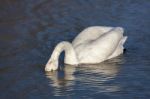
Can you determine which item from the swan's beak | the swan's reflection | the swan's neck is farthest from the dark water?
the swan's neck

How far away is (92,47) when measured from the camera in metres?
18.3

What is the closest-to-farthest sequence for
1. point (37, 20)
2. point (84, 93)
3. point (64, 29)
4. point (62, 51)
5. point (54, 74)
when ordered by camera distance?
point (84, 93), point (54, 74), point (62, 51), point (64, 29), point (37, 20)

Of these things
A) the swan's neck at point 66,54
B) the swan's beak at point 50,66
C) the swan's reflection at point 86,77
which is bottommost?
the swan's reflection at point 86,77

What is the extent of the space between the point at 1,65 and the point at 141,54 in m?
3.27

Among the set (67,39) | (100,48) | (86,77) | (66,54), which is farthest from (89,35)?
(86,77)

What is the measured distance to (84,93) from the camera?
15.9m

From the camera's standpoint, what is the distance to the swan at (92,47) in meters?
17.8

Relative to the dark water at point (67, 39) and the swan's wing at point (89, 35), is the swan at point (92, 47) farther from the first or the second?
the dark water at point (67, 39)

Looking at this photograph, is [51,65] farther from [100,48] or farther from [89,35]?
[89,35]

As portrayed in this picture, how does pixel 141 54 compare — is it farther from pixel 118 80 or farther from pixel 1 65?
pixel 1 65

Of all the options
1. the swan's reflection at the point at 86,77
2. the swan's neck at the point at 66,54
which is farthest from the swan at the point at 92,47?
the swan's reflection at the point at 86,77

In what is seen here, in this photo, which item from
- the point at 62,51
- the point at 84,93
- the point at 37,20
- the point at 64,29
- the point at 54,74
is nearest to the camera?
the point at 84,93

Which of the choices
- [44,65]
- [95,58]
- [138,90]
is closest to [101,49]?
[95,58]

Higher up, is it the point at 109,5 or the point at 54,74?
the point at 109,5
